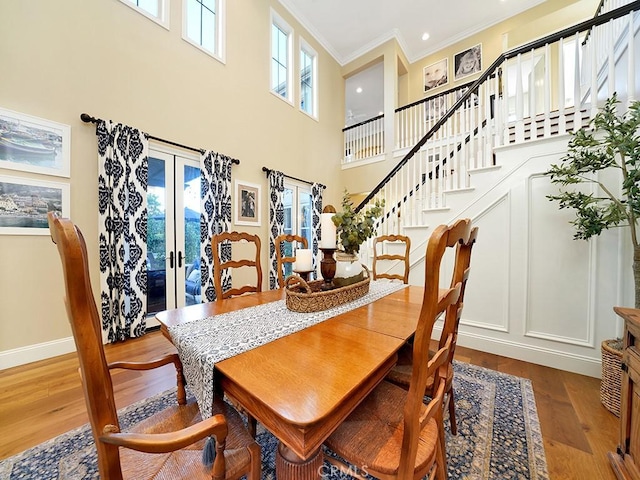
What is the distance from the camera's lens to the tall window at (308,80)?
507 centimetres

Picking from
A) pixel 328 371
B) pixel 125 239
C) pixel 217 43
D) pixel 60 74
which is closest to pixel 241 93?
pixel 217 43

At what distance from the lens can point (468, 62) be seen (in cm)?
551

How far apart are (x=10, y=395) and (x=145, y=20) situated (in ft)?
12.3

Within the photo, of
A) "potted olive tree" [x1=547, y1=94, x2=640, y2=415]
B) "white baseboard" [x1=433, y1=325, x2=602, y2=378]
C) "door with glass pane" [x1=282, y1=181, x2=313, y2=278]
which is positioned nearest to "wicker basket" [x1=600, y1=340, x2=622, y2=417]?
"potted olive tree" [x1=547, y1=94, x2=640, y2=415]

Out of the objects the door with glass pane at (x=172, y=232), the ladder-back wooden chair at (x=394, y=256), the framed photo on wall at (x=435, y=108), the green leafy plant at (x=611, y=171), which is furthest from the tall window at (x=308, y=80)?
the green leafy plant at (x=611, y=171)

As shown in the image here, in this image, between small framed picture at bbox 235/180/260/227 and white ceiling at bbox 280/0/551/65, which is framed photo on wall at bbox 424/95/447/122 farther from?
small framed picture at bbox 235/180/260/227

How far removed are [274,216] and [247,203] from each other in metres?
0.50

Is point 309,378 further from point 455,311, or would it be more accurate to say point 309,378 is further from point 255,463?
point 455,311

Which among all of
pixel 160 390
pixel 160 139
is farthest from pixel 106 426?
pixel 160 139

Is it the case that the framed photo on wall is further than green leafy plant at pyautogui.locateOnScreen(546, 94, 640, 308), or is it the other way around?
the framed photo on wall

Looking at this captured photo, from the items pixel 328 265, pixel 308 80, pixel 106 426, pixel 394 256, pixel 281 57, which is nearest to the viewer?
pixel 106 426

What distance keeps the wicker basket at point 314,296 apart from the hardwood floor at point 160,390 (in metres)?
1.27

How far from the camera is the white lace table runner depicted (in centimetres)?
82

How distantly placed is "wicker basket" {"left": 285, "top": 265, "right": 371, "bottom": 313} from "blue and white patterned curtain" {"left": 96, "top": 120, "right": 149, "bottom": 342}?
2.17 m
